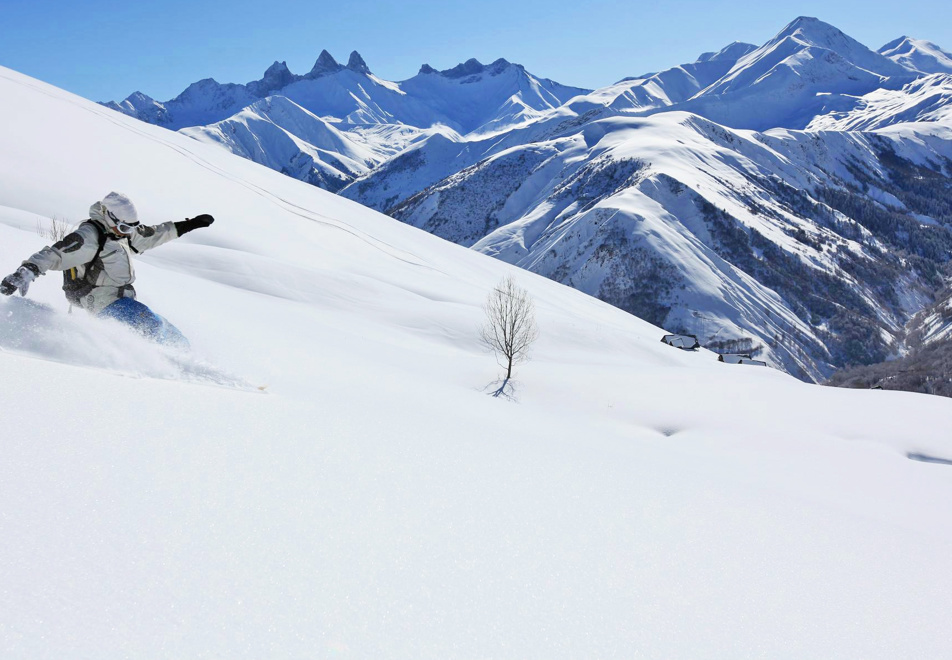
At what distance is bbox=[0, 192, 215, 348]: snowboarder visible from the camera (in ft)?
20.3

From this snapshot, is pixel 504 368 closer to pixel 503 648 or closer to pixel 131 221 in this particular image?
pixel 131 221

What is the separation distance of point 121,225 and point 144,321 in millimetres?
1222

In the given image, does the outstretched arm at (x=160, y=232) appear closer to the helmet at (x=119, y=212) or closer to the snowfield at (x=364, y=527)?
the helmet at (x=119, y=212)

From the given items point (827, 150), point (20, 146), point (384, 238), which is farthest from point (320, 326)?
point (827, 150)

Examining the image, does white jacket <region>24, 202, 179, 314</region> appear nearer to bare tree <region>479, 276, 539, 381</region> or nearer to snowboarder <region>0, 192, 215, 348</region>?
snowboarder <region>0, 192, 215, 348</region>

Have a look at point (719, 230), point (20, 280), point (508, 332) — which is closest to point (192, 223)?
point (20, 280)

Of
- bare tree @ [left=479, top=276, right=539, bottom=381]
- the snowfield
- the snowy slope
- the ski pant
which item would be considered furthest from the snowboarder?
the snowy slope

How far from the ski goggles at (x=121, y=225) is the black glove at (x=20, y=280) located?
3.57 feet

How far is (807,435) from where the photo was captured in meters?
13.2

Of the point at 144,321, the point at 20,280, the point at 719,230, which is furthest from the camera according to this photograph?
the point at 719,230

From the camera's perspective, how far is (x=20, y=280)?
5.34 meters

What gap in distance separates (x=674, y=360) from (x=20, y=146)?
102 ft

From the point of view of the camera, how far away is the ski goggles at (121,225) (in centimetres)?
647

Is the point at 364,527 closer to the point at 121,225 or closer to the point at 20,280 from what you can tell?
the point at 20,280
